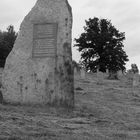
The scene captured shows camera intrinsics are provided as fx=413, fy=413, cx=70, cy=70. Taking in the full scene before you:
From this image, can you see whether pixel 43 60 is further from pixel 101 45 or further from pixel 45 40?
pixel 101 45

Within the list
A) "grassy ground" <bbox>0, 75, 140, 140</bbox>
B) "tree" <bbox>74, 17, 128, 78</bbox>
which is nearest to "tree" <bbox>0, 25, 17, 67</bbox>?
"tree" <bbox>74, 17, 128, 78</bbox>

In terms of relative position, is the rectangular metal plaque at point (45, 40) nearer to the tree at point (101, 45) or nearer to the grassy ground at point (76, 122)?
the grassy ground at point (76, 122)

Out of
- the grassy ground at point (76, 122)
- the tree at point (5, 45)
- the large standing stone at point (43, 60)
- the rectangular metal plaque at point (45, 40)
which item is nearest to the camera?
the grassy ground at point (76, 122)

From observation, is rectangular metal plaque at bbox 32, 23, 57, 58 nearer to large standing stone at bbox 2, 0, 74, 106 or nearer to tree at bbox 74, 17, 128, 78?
large standing stone at bbox 2, 0, 74, 106

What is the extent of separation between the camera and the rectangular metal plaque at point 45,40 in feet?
39.1

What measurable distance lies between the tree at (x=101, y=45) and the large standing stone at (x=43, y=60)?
41600 mm

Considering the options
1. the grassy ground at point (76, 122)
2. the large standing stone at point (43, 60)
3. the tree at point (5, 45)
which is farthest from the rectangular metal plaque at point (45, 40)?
the tree at point (5, 45)

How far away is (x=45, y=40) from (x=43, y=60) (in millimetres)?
595

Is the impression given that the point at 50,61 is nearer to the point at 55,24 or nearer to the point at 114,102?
the point at 55,24

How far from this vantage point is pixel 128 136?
766cm

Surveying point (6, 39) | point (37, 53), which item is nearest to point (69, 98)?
point (37, 53)

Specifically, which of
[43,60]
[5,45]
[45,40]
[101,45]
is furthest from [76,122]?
[101,45]

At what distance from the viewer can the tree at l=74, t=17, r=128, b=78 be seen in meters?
55.8

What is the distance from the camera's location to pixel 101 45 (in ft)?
191
